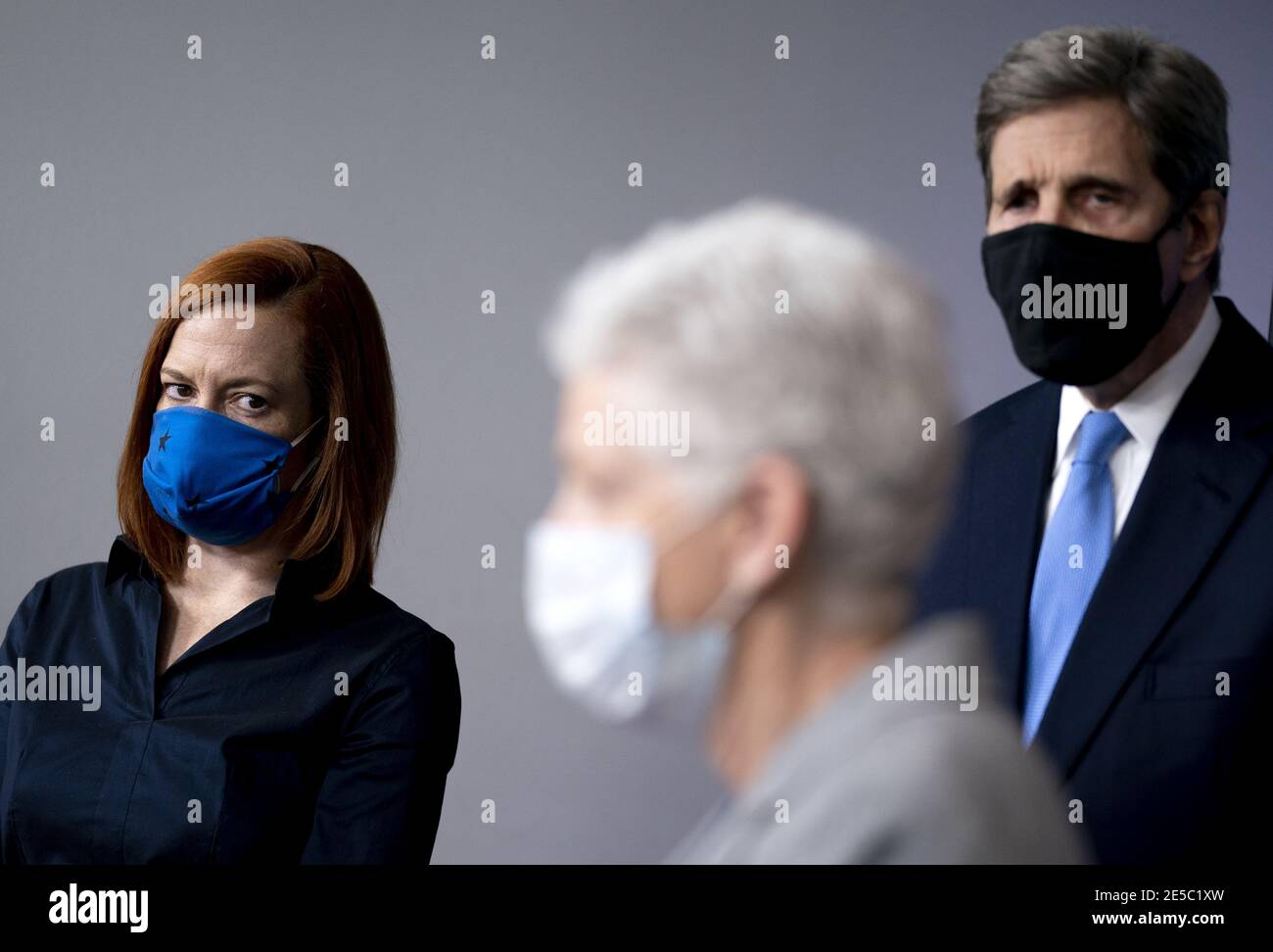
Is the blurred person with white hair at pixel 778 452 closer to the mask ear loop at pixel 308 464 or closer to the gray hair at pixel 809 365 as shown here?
the gray hair at pixel 809 365

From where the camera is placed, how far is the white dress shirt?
172 centimetres

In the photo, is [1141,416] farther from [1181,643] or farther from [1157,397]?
[1181,643]

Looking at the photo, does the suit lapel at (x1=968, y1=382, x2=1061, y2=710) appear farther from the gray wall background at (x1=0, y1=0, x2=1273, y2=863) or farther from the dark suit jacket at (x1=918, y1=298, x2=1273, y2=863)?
the gray wall background at (x1=0, y1=0, x2=1273, y2=863)

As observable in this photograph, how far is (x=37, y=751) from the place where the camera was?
1.62 m

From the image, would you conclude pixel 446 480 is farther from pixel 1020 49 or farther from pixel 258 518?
pixel 1020 49

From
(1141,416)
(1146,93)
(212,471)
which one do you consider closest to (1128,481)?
(1141,416)

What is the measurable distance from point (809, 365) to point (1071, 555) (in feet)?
3.25

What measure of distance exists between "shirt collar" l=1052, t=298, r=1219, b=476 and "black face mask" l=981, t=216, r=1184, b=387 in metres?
0.04

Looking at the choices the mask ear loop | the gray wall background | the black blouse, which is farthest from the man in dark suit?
the mask ear loop

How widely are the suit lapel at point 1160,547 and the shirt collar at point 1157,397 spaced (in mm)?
16

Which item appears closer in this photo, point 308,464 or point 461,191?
point 308,464

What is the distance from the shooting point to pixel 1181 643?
1.65 m

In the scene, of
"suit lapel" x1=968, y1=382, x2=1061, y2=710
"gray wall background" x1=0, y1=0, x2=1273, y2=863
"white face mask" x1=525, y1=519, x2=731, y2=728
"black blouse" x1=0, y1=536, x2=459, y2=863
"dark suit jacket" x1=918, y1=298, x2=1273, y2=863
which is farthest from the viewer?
"gray wall background" x1=0, y1=0, x2=1273, y2=863
